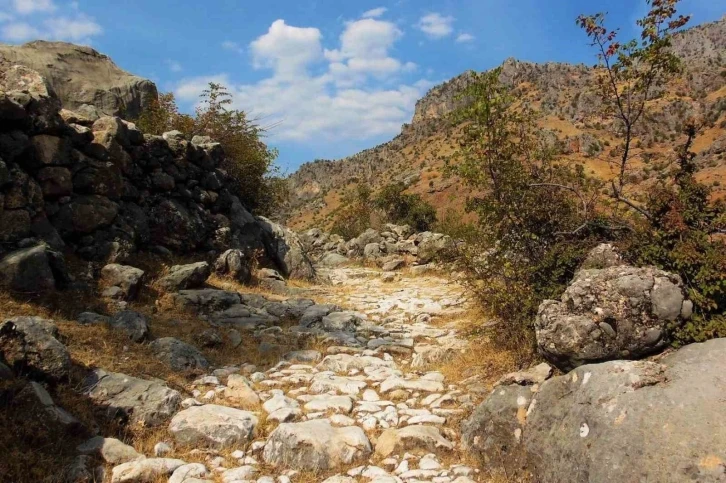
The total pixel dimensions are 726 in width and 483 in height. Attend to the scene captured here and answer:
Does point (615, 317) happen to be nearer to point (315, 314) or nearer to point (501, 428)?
point (501, 428)

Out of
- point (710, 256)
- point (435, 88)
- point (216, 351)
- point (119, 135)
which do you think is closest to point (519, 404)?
point (710, 256)

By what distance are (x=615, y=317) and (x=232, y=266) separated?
9.69m

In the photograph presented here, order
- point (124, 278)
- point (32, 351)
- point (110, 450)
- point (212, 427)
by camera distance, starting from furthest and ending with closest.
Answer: point (124, 278) < point (32, 351) < point (212, 427) < point (110, 450)

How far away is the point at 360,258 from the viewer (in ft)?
75.9

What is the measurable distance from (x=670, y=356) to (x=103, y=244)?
31.8 feet

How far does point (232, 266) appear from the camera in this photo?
12.5 m

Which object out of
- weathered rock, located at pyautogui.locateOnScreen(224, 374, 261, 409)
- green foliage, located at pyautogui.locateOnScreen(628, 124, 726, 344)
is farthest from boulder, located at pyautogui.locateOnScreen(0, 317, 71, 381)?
green foliage, located at pyautogui.locateOnScreen(628, 124, 726, 344)

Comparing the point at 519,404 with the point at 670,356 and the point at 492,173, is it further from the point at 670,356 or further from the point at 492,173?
the point at 492,173

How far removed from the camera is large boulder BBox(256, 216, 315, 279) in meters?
15.5

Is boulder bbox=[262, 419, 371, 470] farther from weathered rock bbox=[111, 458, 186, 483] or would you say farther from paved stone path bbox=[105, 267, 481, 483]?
weathered rock bbox=[111, 458, 186, 483]

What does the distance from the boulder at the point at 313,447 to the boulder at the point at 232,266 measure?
8.01 metres

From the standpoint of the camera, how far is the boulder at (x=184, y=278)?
9.80m

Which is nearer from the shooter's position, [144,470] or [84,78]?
[144,470]

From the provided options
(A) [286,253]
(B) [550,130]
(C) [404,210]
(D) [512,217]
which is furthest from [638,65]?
(B) [550,130]
